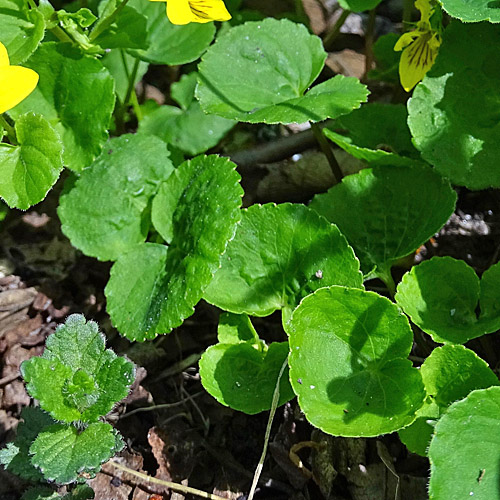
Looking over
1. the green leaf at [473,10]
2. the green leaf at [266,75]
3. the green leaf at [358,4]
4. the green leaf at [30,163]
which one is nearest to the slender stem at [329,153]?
the green leaf at [266,75]

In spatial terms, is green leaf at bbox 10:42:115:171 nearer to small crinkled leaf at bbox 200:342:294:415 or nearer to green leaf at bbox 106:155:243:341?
green leaf at bbox 106:155:243:341

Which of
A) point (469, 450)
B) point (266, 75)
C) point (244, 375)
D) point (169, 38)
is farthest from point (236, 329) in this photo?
point (169, 38)

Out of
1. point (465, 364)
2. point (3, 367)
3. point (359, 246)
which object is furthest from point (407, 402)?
point (3, 367)

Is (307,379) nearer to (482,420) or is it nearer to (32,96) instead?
(482,420)

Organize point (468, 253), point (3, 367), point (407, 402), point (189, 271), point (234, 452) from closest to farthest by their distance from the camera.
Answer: point (407, 402) < point (189, 271) < point (234, 452) < point (3, 367) < point (468, 253)

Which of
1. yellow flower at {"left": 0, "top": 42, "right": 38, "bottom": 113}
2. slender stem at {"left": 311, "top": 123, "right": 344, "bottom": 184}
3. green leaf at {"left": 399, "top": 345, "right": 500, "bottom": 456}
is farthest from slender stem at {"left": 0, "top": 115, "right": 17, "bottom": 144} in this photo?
green leaf at {"left": 399, "top": 345, "right": 500, "bottom": 456}

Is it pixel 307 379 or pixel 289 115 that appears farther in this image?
pixel 289 115

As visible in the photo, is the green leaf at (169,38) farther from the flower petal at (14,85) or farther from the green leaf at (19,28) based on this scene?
the flower petal at (14,85)
